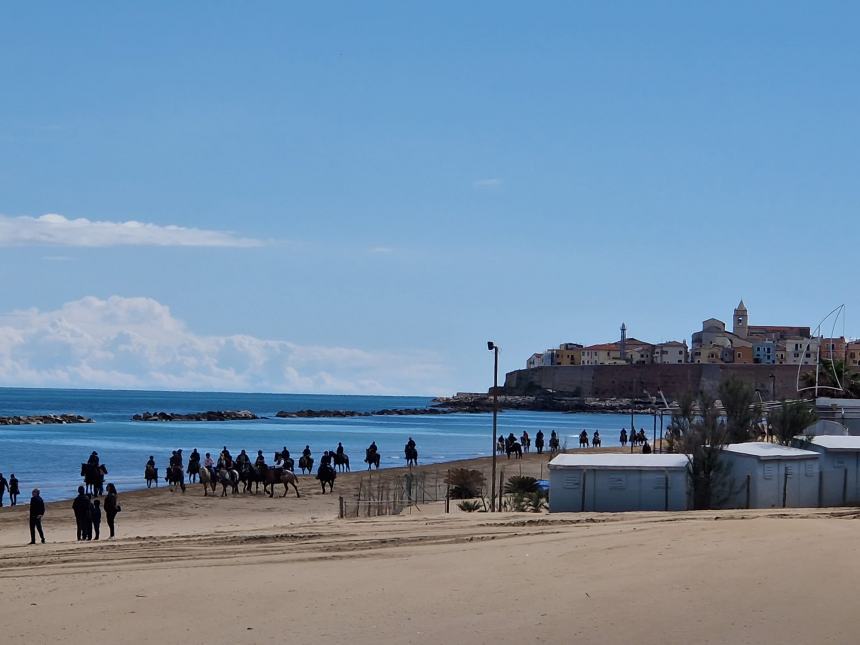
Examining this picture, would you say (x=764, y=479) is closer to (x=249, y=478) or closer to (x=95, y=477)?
(x=249, y=478)

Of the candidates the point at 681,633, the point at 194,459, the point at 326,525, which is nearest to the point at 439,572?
the point at 681,633

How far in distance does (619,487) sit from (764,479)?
3.65 m

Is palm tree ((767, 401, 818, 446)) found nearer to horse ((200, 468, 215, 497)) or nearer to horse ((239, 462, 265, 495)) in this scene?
horse ((239, 462, 265, 495))

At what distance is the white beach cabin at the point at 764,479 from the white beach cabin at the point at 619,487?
1.37 m

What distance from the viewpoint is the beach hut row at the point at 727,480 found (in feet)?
79.2

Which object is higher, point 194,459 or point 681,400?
point 681,400

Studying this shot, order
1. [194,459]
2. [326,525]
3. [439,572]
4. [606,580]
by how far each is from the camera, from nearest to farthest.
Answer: [606,580]
[439,572]
[326,525]
[194,459]

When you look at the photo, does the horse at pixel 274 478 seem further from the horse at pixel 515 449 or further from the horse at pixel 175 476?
the horse at pixel 515 449

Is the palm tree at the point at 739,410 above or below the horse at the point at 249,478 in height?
above

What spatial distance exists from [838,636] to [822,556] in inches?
152

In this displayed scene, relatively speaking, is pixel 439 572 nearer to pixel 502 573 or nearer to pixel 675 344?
pixel 502 573

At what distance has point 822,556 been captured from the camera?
14.2m

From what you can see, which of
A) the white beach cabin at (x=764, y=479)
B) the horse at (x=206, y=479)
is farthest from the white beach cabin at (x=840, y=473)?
the horse at (x=206, y=479)

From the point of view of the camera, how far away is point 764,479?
2516 cm
